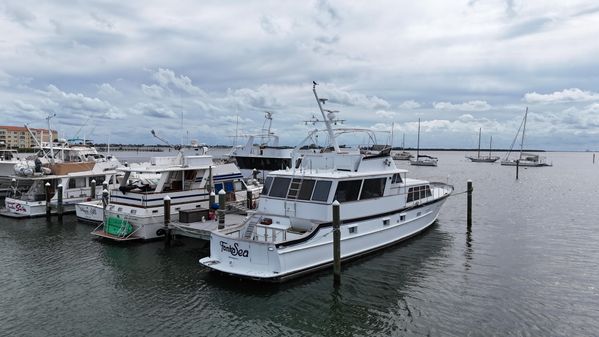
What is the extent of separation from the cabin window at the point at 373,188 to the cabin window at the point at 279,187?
2898 mm

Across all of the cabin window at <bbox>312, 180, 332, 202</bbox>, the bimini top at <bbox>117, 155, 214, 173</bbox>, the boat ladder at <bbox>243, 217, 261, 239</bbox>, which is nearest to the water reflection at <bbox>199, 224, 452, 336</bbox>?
the boat ladder at <bbox>243, 217, 261, 239</bbox>

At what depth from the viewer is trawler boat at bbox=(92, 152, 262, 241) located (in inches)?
747

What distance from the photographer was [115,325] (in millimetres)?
10766

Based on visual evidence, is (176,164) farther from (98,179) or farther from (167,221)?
(98,179)

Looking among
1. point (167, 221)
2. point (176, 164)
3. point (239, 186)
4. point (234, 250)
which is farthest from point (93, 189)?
point (234, 250)

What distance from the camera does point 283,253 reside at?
1300 cm

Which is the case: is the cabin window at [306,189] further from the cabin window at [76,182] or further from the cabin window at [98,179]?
the cabin window at [76,182]

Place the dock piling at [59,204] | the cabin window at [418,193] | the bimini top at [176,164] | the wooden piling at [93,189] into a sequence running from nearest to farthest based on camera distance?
the cabin window at [418,193], the bimini top at [176,164], the dock piling at [59,204], the wooden piling at [93,189]

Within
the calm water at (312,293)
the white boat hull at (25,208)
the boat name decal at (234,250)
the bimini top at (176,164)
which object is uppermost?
the bimini top at (176,164)

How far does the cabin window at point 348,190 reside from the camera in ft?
50.1

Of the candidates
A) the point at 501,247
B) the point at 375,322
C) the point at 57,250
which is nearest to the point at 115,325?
the point at 375,322

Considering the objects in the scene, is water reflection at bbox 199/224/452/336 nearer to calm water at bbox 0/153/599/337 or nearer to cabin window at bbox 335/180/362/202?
calm water at bbox 0/153/599/337

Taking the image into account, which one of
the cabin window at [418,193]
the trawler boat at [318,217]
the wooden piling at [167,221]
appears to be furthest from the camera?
the cabin window at [418,193]

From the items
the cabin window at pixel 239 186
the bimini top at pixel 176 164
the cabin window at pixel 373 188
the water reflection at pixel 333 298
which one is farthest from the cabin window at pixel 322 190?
the cabin window at pixel 239 186
